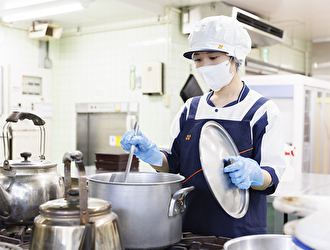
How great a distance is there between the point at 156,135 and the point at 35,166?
3886 millimetres

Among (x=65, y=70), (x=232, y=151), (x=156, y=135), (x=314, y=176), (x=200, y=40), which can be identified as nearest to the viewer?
(x=232, y=151)

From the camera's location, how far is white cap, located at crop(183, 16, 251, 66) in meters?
1.60

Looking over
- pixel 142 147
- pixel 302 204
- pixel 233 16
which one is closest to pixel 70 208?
pixel 302 204

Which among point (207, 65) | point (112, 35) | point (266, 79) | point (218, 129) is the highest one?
point (112, 35)

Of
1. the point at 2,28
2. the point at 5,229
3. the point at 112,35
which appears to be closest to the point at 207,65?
the point at 5,229

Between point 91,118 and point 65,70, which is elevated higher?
point 65,70

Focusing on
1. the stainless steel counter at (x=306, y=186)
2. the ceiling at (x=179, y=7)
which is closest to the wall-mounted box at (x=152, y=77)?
the ceiling at (x=179, y=7)

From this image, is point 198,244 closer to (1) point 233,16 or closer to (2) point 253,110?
(2) point 253,110

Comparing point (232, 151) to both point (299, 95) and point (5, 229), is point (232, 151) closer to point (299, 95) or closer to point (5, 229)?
point (5, 229)

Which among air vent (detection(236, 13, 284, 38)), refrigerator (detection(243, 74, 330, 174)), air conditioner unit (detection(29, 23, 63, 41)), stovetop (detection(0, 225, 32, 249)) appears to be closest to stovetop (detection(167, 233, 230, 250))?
stovetop (detection(0, 225, 32, 249))

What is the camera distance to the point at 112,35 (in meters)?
5.69

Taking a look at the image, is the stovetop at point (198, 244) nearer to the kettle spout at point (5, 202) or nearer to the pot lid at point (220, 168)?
the pot lid at point (220, 168)

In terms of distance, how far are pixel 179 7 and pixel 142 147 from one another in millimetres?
3925

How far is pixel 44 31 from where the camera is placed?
555 centimetres
